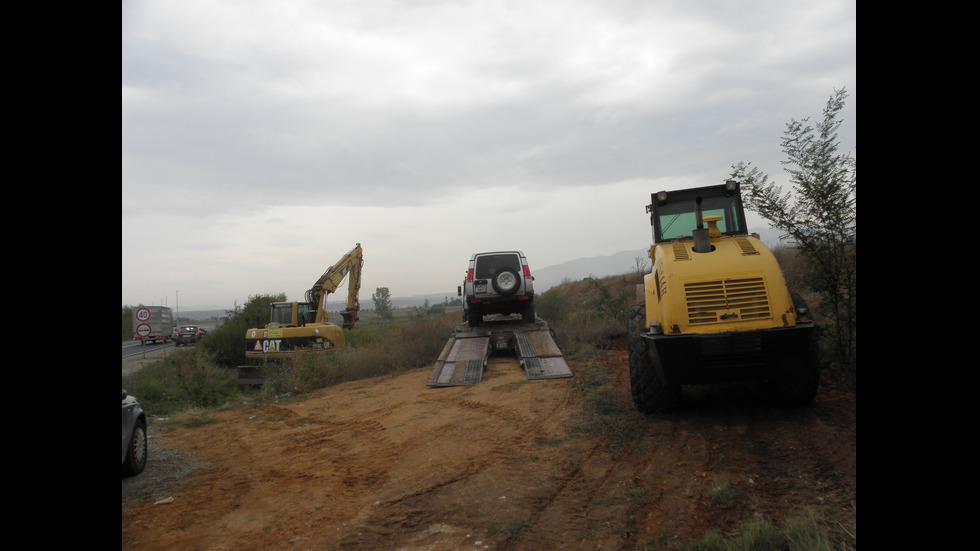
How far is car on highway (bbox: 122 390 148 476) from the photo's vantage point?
6.15 metres

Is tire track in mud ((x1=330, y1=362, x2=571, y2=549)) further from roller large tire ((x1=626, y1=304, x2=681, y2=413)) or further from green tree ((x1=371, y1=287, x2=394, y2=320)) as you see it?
green tree ((x1=371, y1=287, x2=394, y2=320))

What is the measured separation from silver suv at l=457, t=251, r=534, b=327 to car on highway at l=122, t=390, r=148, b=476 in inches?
352

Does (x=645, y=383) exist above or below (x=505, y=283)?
below

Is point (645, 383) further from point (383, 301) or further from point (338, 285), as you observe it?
point (383, 301)

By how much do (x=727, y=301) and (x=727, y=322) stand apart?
0.23m

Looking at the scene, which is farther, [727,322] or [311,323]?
[311,323]

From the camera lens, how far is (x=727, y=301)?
604 cm

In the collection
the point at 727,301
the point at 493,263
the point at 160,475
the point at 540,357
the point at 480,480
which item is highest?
the point at 493,263

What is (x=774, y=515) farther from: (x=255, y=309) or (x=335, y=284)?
(x=255, y=309)

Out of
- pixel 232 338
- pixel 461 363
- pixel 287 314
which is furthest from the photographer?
pixel 232 338

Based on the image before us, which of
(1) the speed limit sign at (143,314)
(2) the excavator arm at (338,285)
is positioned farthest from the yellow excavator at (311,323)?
(1) the speed limit sign at (143,314)

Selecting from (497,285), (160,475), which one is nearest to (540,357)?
(497,285)

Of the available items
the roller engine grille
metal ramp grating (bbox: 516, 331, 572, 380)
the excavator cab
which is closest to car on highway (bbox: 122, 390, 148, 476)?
the roller engine grille
